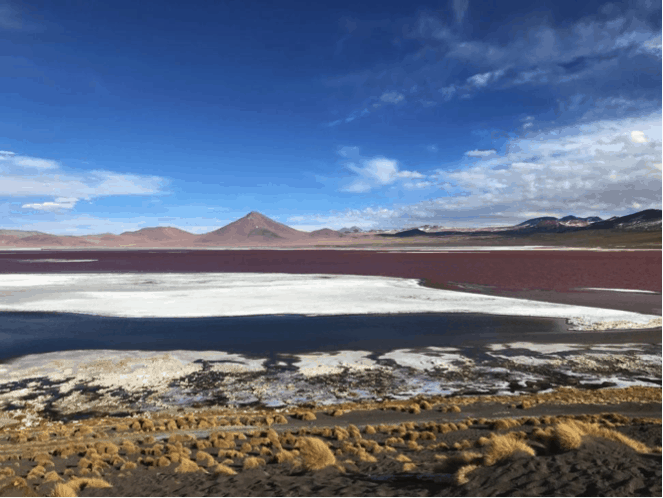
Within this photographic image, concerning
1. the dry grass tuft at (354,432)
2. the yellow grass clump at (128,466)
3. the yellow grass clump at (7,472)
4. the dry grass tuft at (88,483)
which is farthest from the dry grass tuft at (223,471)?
the yellow grass clump at (7,472)

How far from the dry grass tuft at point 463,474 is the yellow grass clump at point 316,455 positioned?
244 cm

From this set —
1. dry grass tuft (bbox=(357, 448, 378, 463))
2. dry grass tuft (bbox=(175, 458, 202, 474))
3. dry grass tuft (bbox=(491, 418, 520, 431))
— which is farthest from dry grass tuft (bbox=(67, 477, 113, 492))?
dry grass tuft (bbox=(491, 418, 520, 431))

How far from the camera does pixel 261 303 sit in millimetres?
31578

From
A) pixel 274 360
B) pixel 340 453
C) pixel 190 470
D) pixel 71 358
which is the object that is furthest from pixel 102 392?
pixel 340 453

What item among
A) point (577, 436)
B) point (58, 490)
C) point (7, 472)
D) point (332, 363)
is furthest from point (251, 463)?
point (332, 363)

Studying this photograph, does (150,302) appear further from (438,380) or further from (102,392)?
(438,380)

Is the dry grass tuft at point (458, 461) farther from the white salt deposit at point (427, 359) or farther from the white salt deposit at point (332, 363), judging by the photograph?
the white salt deposit at point (427, 359)

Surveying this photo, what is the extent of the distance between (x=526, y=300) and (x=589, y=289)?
1007cm

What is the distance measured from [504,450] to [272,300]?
83.6 ft

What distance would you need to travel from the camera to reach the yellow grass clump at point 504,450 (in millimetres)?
8406

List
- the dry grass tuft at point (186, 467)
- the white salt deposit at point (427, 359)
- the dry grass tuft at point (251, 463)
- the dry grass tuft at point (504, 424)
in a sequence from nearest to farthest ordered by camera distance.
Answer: the dry grass tuft at point (186, 467), the dry grass tuft at point (251, 463), the dry grass tuft at point (504, 424), the white salt deposit at point (427, 359)

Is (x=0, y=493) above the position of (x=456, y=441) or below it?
above

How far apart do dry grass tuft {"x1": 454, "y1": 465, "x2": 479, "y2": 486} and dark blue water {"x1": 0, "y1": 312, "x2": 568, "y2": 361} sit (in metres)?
11.3

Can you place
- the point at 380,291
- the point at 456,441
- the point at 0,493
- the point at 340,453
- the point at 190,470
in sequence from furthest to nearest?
the point at 380,291 < the point at 456,441 < the point at 340,453 < the point at 190,470 < the point at 0,493
